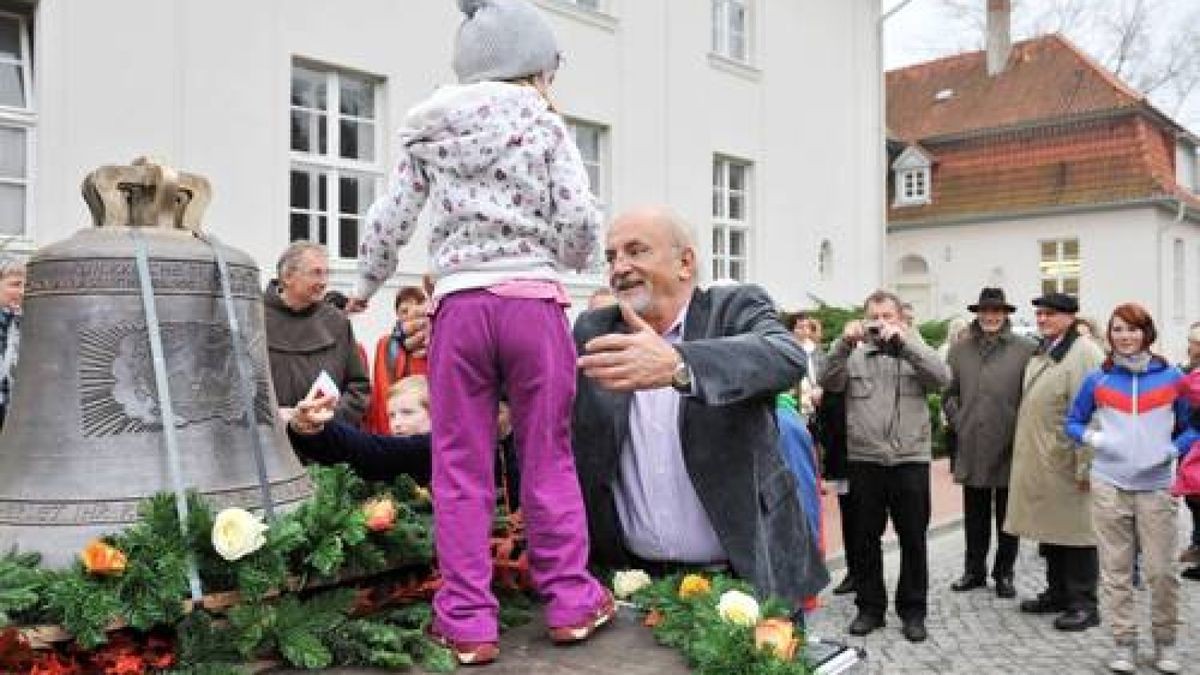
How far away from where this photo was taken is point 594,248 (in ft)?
8.45

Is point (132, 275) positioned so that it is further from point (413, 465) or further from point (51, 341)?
point (413, 465)

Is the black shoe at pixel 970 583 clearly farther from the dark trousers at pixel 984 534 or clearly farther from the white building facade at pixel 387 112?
the white building facade at pixel 387 112

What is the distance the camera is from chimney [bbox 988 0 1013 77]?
3381 centimetres

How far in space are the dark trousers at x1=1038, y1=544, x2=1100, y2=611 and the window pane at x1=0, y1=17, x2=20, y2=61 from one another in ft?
27.2

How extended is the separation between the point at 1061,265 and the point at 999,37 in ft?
28.2

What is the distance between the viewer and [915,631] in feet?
21.2

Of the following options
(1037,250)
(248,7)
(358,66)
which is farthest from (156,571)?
(1037,250)

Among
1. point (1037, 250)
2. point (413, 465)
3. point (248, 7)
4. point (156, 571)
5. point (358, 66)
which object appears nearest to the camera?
point (156, 571)

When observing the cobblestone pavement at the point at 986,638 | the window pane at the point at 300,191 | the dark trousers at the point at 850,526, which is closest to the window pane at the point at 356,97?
the window pane at the point at 300,191

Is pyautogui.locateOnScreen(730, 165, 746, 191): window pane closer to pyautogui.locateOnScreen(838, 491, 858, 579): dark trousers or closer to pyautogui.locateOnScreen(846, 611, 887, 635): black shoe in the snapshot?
pyautogui.locateOnScreen(838, 491, 858, 579): dark trousers

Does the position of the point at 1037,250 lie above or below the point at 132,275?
above

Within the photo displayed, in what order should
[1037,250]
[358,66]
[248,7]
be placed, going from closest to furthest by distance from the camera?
1. [248,7]
2. [358,66]
3. [1037,250]

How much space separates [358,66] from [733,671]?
9.79 meters

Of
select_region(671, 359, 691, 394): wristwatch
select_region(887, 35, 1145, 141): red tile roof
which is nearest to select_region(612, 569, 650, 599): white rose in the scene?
select_region(671, 359, 691, 394): wristwatch
